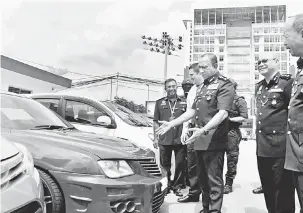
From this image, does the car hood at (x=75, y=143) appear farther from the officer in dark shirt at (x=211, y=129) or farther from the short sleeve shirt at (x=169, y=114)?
the short sleeve shirt at (x=169, y=114)

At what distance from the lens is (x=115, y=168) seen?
268 centimetres

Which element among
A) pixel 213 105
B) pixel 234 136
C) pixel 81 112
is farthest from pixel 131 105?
pixel 213 105

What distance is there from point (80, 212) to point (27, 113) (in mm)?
1476

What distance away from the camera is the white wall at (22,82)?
13.9 meters

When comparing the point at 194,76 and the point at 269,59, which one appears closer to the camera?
the point at 269,59

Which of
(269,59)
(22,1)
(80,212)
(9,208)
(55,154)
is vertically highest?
(22,1)

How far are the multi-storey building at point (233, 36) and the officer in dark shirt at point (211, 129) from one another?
256 ft

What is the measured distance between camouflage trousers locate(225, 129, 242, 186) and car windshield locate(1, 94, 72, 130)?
2.65 metres

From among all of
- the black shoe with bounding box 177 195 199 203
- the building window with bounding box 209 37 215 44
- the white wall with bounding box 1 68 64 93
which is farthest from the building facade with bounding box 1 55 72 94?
the building window with bounding box 209 37 215 44

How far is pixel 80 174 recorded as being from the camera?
252 centimetres

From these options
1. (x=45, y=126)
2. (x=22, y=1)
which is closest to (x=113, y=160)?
(x=45, y=126)

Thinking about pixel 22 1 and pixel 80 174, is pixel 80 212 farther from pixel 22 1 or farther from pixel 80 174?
pixel 22 1

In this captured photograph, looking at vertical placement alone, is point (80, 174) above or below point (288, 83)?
below

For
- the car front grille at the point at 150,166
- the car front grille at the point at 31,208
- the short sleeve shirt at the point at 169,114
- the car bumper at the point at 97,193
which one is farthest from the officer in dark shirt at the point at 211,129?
the car front grille at the point at 31,208
